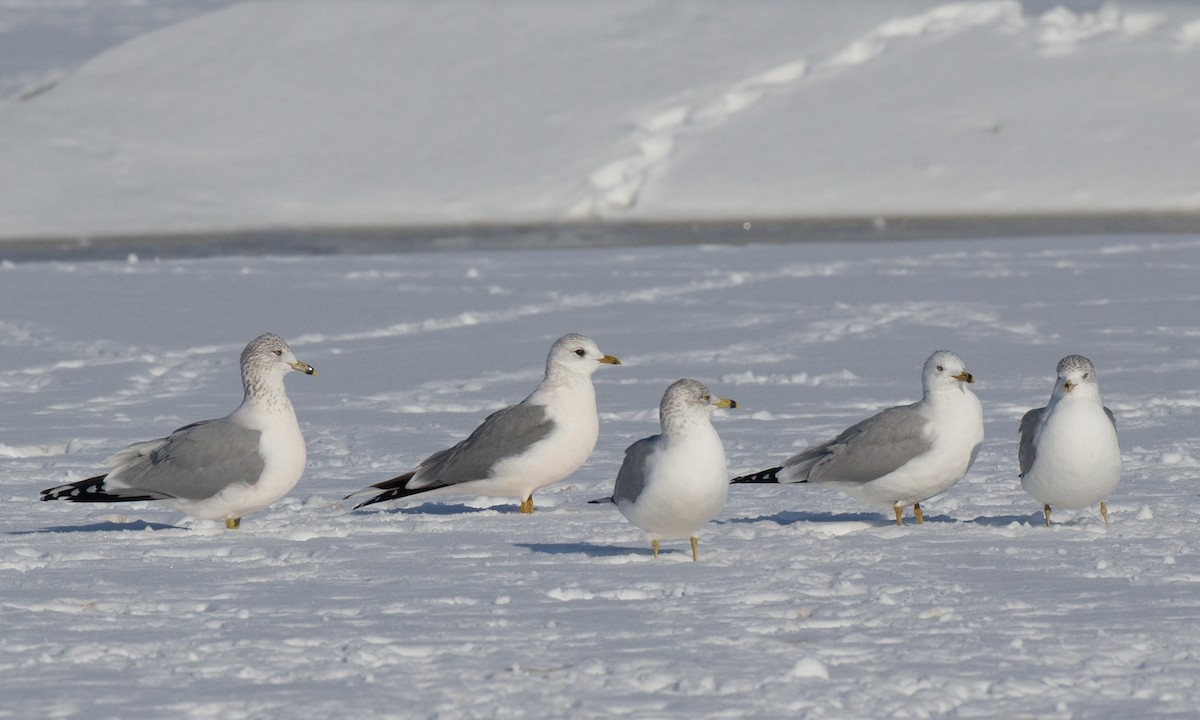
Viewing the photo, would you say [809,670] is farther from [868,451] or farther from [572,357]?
[572,357]

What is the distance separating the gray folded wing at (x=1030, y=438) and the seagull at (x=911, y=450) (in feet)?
0.57

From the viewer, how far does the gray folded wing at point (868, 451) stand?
606cm

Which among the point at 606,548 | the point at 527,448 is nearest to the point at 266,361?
the point at 527,448

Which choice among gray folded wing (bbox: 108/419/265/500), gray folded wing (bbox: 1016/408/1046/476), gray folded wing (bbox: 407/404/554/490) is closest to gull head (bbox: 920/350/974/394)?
gray folded wing (bbox: 1016/408/1046/476)

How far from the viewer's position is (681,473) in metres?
5.36

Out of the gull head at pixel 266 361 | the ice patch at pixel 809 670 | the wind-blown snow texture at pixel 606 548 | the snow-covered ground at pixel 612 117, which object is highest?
the snow-covered ground at pixel 612 117

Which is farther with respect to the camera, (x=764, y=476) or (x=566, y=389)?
(x=566, y=389)

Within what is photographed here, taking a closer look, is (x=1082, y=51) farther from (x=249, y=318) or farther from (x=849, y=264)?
(x=249, y=318)

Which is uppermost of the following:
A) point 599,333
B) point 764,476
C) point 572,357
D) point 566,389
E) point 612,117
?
point 612,117

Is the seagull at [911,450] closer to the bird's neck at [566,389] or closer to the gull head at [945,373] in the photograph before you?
the gull head at [945,373]

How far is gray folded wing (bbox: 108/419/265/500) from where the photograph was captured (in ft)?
20.1

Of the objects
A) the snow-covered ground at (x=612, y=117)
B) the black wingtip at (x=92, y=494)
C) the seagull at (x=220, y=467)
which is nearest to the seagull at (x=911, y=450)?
the seagull at (x=220, y=467)

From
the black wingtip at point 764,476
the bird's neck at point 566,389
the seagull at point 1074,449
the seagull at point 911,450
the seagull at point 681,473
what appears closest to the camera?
the seagull at point 681,473

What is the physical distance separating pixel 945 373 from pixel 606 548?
1361 mm
